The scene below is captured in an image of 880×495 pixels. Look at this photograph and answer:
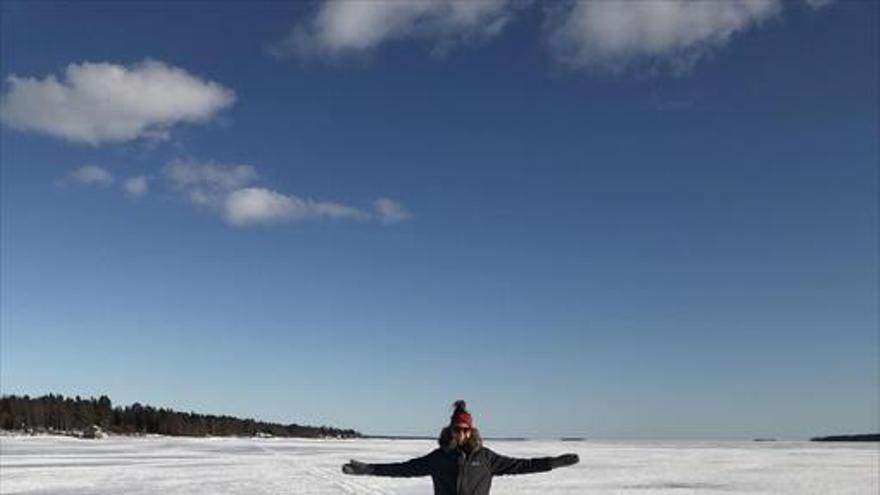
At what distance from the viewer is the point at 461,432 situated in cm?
496

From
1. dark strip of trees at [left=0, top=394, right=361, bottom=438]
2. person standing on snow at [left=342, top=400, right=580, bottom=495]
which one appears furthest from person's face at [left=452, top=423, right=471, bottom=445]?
dark strip of trees at [left=0, top=394, right=361, bottom=438]

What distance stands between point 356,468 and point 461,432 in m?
0.66

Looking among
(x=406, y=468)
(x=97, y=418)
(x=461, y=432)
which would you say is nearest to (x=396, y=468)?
(x=406, y=468)

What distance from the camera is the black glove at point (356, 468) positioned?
16.8 ft

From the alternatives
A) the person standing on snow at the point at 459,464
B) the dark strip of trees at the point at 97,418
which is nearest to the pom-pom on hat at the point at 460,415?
the person standing on snow at the point at 459,464

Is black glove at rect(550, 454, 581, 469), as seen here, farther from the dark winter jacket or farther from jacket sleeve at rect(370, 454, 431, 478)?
jacket sleeve at rect(370, 454, 431, 478)

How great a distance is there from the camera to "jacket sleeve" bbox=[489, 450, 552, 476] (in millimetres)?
5203

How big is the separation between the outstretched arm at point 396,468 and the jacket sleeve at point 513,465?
358mm

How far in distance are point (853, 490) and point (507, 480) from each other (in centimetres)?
766

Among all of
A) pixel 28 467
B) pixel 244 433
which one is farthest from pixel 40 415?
pixel 28 467

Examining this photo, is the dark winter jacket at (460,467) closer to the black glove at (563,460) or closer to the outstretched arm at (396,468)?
the outstretched arm at (396,468)

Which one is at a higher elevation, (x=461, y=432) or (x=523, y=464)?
(x=461, y=432)

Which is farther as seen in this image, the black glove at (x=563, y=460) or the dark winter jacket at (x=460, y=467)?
the black glove at (x=563, y=460)

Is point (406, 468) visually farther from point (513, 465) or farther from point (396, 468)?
point (513, 465)
